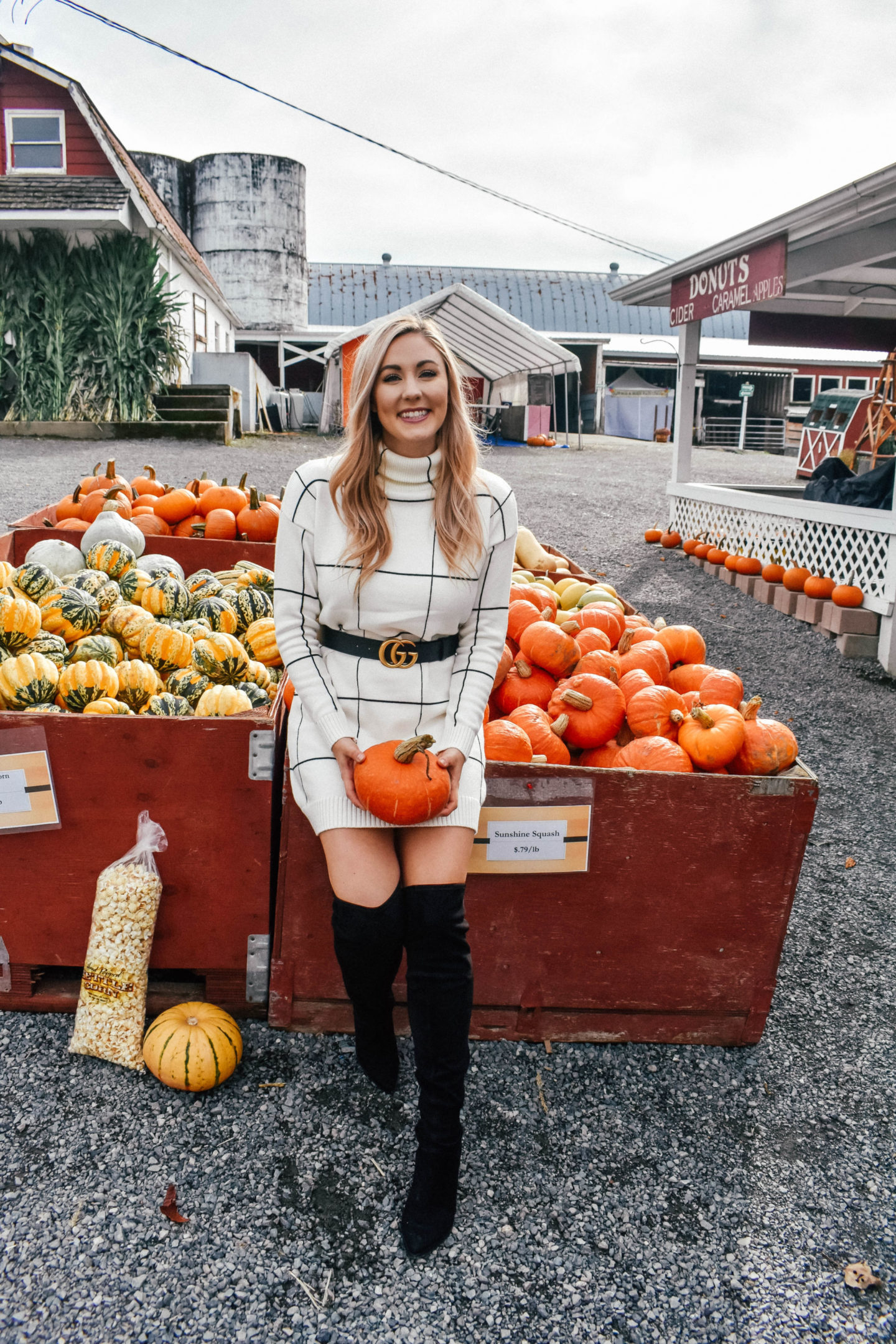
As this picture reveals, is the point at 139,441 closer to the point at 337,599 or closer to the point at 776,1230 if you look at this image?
the point at 337,599

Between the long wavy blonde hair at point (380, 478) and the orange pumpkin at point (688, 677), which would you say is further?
the orange pumpkin at point (688, 677)

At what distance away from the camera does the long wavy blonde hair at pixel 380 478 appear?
7.11 ft

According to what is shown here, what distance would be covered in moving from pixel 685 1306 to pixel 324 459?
2033 millimetres

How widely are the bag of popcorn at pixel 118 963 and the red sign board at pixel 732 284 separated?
7190 mm

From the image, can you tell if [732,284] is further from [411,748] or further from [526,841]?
[411,748]

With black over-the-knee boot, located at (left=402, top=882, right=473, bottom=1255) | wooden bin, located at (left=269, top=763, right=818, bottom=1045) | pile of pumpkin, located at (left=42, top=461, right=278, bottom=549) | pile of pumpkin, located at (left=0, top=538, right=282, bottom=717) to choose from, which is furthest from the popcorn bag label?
pile of pumpkin, located at (left=42, top=461, right=278, bottom=549)

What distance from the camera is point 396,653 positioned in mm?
2207

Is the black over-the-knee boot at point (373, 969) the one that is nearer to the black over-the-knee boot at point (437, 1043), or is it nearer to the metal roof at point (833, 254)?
the black over-the-knee boot at point (437, 1043)

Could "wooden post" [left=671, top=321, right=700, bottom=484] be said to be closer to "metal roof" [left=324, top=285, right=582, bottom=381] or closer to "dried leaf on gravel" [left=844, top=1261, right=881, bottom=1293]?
"metal roof" [left=324, top=285, right=582, bottom=381]

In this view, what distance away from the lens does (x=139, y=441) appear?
14.9 m

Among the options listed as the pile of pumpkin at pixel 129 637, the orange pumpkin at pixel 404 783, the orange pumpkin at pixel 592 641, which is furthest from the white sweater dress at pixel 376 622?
the orange pumpkin at pixel 592 641

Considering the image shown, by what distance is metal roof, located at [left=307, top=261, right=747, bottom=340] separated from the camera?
1539 inches

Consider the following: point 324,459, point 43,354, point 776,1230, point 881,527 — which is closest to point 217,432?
point 43,354

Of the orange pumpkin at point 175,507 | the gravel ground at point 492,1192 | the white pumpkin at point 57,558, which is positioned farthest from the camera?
the orange pumpkin at point 175,507
